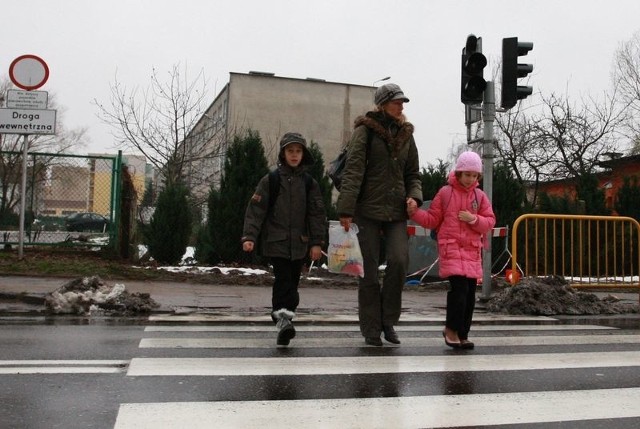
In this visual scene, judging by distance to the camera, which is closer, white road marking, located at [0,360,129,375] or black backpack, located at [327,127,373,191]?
white road marking, located at [0,360,129,375]

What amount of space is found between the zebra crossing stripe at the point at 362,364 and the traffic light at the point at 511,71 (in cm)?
472

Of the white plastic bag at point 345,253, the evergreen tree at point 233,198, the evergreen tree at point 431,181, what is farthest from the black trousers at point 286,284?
the evergreen tree at point 431,181

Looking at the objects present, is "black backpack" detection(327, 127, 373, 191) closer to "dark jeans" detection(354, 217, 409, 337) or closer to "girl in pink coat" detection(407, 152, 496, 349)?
"dark jeans" detection(354, 217, 409, 337)

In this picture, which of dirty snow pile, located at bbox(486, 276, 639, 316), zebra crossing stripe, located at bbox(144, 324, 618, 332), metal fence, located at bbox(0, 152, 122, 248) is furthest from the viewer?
metal fence, located at bbox(0, 152, 122, 248)

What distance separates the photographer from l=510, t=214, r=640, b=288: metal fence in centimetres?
1055

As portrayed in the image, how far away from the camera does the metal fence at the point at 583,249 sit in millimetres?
10547

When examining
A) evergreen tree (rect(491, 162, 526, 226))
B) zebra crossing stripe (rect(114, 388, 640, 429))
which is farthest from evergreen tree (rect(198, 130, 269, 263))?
zebra crossing stripe (rect(114, 388, 640, 429))

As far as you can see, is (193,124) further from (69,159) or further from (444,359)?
(444,359)

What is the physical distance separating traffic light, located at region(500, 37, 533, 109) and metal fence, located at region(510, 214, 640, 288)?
2.00m

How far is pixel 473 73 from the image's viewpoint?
9344 mm

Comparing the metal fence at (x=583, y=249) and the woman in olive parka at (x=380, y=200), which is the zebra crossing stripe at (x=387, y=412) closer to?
the woman in olive parka at (x=380, y=200)

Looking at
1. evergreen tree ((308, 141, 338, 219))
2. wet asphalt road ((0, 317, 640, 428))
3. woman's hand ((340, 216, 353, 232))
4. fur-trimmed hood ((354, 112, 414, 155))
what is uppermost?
evergreen tree ((308, 141, 338, 219))

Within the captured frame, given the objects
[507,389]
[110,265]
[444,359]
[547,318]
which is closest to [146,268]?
[110,265]

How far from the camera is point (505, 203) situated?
1566 centimetres
